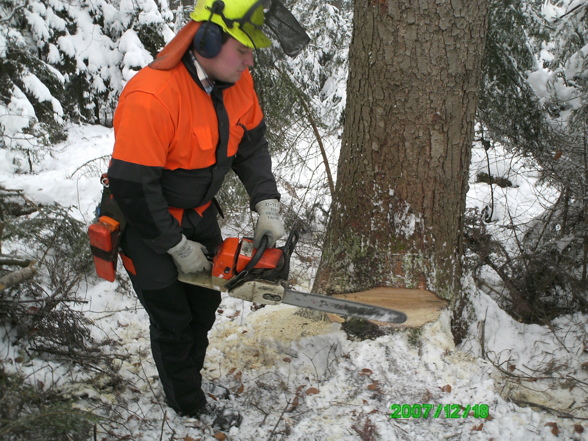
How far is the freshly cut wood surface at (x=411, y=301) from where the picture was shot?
2.85 m

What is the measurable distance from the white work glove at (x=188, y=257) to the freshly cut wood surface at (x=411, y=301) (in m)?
1.17

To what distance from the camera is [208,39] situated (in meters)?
1.90

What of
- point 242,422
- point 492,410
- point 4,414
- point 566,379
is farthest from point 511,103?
point 4,414

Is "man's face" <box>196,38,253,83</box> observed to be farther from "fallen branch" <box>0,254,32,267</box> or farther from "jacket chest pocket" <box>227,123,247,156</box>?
"fallen branch" <box>0,254,32,267</box>

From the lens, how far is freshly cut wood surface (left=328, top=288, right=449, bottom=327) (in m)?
2.85

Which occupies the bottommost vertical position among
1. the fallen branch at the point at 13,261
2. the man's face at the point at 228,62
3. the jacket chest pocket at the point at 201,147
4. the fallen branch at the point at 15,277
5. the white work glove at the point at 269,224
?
the fallen branch at the point at 15,277

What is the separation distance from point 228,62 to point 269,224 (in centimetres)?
83

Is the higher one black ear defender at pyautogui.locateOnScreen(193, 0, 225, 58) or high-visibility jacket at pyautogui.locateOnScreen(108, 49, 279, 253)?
black ear defender at pyautogui.locateOnScreen(193, 0, 225, 58)

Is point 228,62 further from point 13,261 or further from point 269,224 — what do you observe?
point 13,261

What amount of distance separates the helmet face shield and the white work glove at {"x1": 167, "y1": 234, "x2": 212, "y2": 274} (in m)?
0.94

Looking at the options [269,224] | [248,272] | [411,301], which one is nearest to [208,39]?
[269,224]

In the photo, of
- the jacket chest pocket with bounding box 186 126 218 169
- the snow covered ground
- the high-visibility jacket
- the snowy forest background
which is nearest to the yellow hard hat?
the high-visibility jacket
